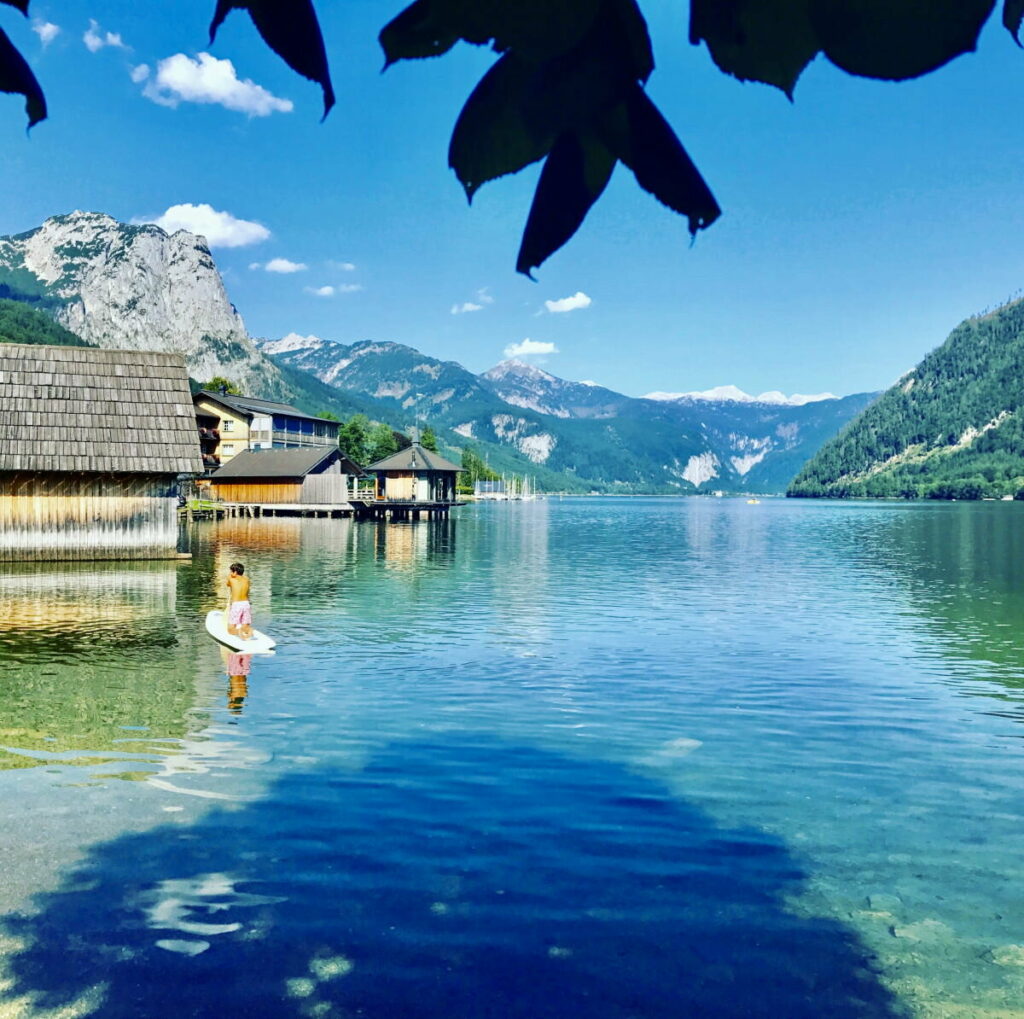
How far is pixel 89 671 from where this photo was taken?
18.7 meters

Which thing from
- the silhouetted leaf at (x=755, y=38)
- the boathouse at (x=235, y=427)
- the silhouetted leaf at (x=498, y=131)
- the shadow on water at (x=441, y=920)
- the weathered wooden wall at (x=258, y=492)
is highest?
the boathouse at (x=235, y=427)

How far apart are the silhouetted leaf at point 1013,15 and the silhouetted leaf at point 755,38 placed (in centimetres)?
30

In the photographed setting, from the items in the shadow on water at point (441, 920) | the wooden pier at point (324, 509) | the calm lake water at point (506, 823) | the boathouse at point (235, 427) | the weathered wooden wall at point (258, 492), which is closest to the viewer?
the shadow on water at point (441, 920)

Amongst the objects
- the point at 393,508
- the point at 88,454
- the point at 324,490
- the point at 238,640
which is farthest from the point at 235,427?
the point at 238,640

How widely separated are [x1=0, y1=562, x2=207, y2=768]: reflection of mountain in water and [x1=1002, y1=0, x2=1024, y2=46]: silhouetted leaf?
1370cm

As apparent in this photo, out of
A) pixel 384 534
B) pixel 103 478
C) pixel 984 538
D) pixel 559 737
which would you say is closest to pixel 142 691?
pixel 559 737

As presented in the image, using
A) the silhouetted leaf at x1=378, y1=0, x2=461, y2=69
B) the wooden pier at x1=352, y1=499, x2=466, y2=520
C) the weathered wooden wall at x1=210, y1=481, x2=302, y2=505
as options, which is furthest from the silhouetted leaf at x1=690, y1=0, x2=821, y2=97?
the wooden pier at x1=352, y1=499, x2=466, y2=520

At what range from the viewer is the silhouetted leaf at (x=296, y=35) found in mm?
1512

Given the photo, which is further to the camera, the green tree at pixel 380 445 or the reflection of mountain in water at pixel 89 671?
the green tree at pixel 380 445

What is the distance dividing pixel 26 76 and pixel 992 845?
11.7 meters

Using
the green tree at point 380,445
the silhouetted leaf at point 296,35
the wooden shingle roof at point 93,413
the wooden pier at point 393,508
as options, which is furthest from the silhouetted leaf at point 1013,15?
the green tree at point 380,445

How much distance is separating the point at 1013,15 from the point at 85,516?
134 ft

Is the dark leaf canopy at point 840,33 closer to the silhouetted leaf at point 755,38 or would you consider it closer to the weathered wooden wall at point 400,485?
the silhouetted leaf at point 755,38

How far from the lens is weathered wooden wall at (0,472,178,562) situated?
37.0 metres
